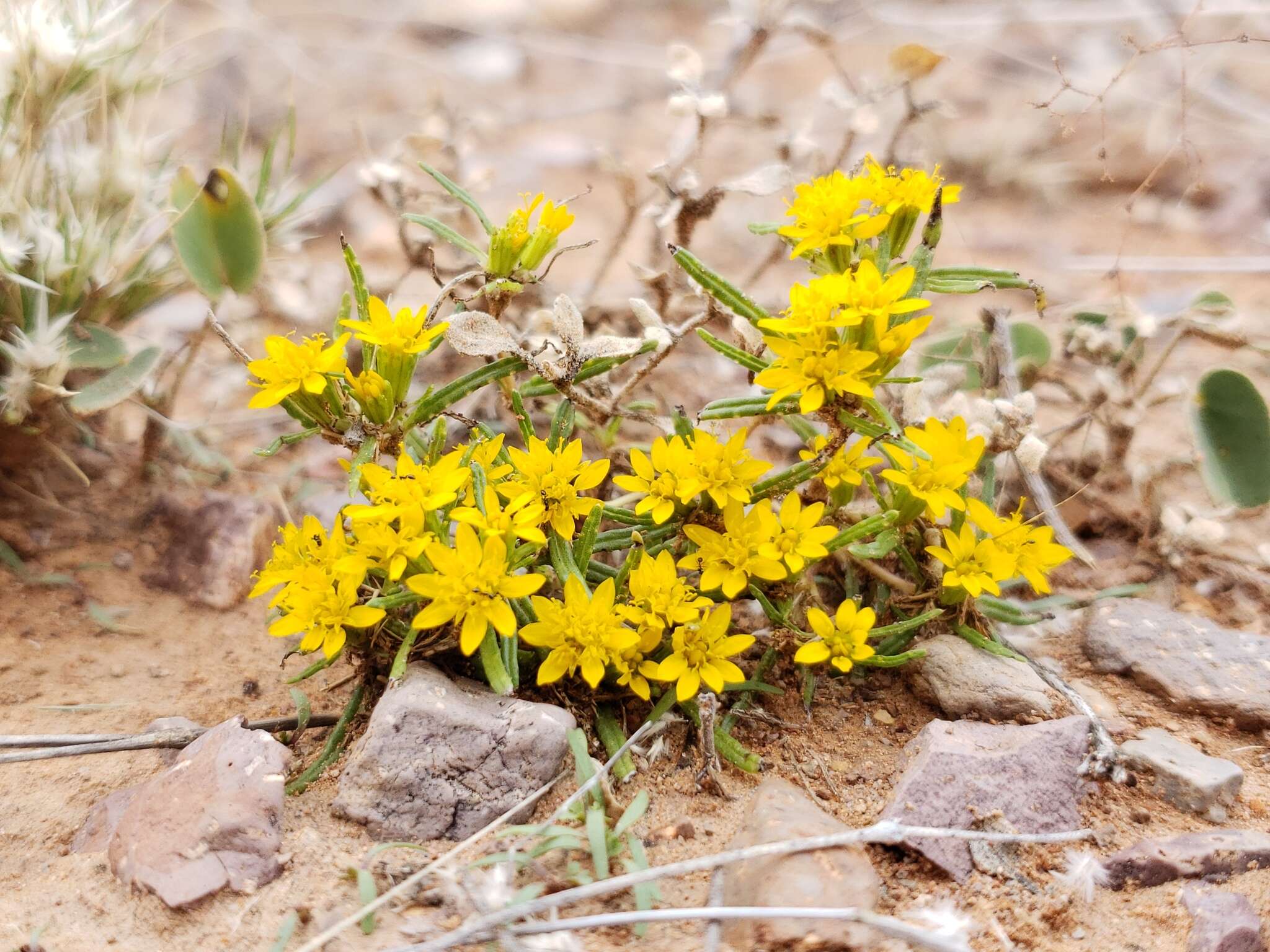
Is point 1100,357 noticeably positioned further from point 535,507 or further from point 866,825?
point 535,507

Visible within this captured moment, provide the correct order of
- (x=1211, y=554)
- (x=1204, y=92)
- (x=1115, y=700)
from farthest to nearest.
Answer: (x=1204, y=92) → (x=1211, y=554) → (x=1115, y=700)

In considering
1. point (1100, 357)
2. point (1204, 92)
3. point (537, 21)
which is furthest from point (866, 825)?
point (537, 21)

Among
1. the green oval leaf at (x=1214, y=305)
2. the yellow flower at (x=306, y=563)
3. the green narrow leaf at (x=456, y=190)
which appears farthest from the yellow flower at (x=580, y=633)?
the green oval leaf at (x=1214, y=305)

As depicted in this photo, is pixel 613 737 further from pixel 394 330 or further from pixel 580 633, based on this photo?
pixel 394 330

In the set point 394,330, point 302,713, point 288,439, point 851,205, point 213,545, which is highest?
point 851,205

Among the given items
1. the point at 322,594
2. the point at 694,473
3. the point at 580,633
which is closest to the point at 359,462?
the point at 322,594

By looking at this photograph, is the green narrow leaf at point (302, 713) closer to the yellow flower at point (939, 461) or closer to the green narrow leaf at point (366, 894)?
the green narrow leaf at point (366, 894)
